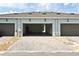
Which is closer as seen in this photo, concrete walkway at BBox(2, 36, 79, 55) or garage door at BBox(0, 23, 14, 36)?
concrete walkway at BBox(2, 36, 79, 55)

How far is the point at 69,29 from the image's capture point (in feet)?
88.3

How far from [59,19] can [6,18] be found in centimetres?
671

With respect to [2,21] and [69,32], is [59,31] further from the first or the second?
[2,21]

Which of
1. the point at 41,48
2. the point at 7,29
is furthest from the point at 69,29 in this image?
the point at 41,48

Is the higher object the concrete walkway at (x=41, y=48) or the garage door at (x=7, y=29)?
the garage door at (x=7, y=29)

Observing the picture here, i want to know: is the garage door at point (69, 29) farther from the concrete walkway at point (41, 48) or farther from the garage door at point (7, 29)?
the concrete walkway at point (41, 48)

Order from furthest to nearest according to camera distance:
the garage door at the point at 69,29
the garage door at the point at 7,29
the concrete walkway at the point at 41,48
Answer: the garage door at the point at 7,29 → the garage door at the point at 69,29 → the concrete walkway at the point at 41,48

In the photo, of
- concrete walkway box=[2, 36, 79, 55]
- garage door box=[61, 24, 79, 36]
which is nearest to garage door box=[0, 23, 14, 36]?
garage door box=[61, 24, 79, 36]

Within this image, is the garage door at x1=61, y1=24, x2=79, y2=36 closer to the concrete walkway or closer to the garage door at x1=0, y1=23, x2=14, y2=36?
the garage door at x1=0, y1=23, x2=14, y2=36

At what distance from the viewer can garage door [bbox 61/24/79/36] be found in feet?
87.6

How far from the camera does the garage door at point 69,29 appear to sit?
26.7 m

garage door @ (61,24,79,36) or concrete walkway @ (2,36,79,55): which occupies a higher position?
garage door @ (61,24,79,36)

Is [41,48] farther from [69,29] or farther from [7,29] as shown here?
[7,29]

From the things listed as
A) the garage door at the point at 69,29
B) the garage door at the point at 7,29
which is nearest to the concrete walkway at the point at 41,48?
the garage door at the point at 69,29
